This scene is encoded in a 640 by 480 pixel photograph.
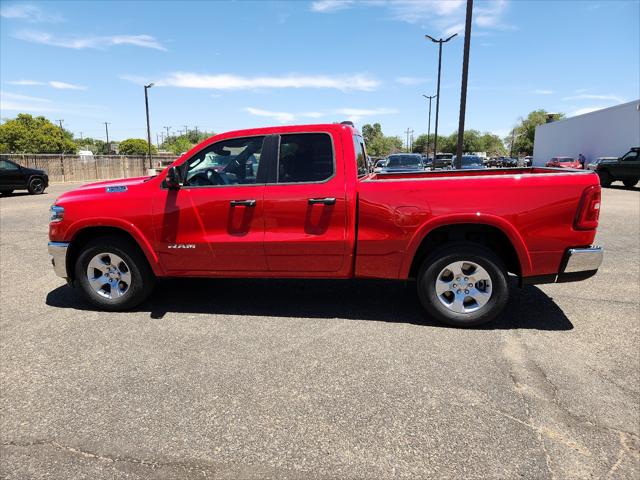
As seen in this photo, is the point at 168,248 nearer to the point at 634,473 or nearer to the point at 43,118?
the point at 634,473

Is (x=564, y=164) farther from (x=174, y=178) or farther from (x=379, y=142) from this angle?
(x=379, y=142)

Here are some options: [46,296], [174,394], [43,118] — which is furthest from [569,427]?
[43,118]

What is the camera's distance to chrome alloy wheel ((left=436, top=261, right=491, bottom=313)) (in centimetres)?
414

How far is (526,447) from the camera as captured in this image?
2492 millimetres

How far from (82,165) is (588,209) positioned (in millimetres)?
39435

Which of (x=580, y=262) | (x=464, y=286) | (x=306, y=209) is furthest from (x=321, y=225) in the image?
(x=580, y=262)

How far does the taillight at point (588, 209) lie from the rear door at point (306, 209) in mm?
2048

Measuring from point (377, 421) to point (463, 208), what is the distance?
2080mm

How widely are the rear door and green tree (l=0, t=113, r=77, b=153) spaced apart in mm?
98651

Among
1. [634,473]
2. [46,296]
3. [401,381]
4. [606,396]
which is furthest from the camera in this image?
[46,296]

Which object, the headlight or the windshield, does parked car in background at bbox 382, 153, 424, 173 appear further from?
the headlight

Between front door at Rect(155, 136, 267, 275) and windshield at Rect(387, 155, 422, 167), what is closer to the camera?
front door at Rect(155, 136, 267, 275)

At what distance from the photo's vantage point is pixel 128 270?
4676mm

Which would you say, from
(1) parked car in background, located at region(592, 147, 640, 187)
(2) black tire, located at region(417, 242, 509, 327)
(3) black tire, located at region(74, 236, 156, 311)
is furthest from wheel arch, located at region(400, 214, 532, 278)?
(1) parked car in background, located at region(592, 147, 640, 187)
